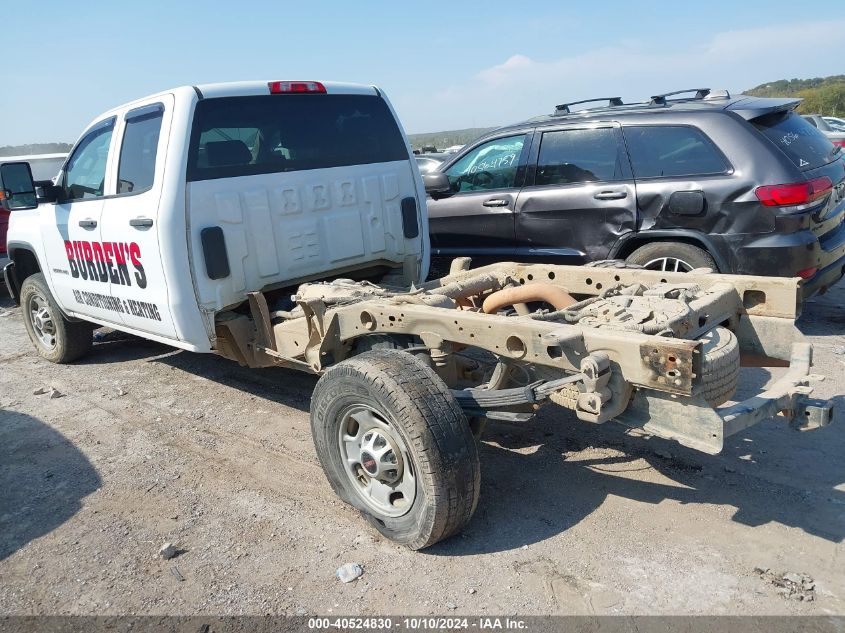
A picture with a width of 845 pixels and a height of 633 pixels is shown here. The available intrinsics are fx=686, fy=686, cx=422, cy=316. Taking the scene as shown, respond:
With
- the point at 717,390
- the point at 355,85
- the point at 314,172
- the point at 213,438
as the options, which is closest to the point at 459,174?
the point at 355,85

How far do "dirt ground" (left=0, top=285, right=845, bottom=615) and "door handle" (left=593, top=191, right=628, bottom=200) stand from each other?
1871 mm

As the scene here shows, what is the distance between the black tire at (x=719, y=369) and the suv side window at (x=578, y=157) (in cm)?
301

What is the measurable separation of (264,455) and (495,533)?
67.7 inches

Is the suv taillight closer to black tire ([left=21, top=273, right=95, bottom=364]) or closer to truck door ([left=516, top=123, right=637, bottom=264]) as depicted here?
truck door ([left=516, top=123, right=637, bottom=264])

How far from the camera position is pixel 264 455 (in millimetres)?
4391

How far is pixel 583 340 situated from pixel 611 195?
11.0 feet

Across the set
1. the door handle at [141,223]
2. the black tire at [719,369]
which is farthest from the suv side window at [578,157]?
the door handle at [141,223]

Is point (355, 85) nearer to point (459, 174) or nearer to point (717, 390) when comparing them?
point (459, 174)

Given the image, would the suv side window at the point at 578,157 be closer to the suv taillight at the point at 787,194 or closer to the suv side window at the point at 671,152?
the suv side window at the point at 671,152

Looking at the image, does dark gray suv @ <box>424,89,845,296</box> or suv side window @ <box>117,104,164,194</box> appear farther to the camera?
dark gray suv @ <box>424,89,845,296</box>

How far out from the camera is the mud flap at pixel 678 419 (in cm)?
275

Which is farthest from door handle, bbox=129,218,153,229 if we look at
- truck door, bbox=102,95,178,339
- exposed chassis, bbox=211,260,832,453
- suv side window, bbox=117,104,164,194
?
exposed chassis, bbox=211,260,832,453

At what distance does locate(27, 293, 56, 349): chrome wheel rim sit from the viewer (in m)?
6.45

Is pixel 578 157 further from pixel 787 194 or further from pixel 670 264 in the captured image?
pixel 787 194
